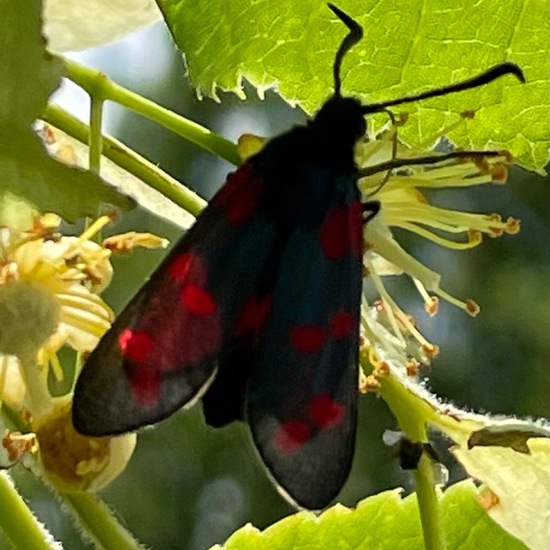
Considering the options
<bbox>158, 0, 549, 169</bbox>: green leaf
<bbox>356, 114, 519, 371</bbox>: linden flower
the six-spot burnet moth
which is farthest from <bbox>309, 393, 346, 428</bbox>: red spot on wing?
<bbox>158, 0, 549, 169</bbox>: green leaf

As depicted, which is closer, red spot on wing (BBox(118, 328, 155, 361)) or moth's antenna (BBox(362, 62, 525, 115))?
red spot on wing (BBox(118, 328, 155, 361))

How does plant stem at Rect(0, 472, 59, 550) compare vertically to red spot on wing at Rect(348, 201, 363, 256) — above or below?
below

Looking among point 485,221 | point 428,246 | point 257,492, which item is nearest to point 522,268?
point 428,246

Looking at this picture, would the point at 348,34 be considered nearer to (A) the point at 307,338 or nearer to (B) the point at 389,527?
(A) the point at 307,338

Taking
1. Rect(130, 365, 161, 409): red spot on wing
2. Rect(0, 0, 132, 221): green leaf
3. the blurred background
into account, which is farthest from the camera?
the blurred background

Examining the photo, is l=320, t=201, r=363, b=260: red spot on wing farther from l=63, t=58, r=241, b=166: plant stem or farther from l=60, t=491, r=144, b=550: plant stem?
l=60, t=491, r=144, b=550: plant stem

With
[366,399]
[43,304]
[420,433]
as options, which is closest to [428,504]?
[420,433]

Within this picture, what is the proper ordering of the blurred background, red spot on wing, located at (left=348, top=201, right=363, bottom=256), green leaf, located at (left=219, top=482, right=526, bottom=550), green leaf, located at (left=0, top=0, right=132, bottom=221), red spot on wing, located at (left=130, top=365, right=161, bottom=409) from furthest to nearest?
the blurred background → green leaf, located at (left=219, top=482, right=526, bottom=550) → red spot on wing, located at (left=348, top=201, right=363, bottom=256) → red spot on wing, located at (left=130, top=365, right=161, bottom=409) → green leaf, located at (left=0, top=0, right=132, bottom=221)
